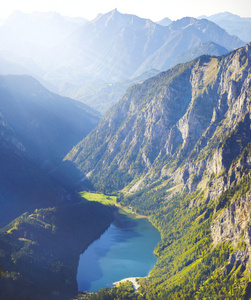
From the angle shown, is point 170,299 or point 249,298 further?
point 170,299

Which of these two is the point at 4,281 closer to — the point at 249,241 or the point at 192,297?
the point at 192,297

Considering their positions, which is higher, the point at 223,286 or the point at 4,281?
the point at 4,281

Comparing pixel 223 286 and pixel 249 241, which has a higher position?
pixel 249 241

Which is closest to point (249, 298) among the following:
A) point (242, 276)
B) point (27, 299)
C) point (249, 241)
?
point (242, 276)

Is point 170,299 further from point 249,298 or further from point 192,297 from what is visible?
point 249,298

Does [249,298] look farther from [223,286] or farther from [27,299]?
[27,299]

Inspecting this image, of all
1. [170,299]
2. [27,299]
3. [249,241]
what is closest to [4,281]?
[27,299]

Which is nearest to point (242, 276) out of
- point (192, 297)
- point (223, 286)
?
point (223, 286)

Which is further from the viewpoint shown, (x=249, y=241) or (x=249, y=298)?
(x=249, y=241)
